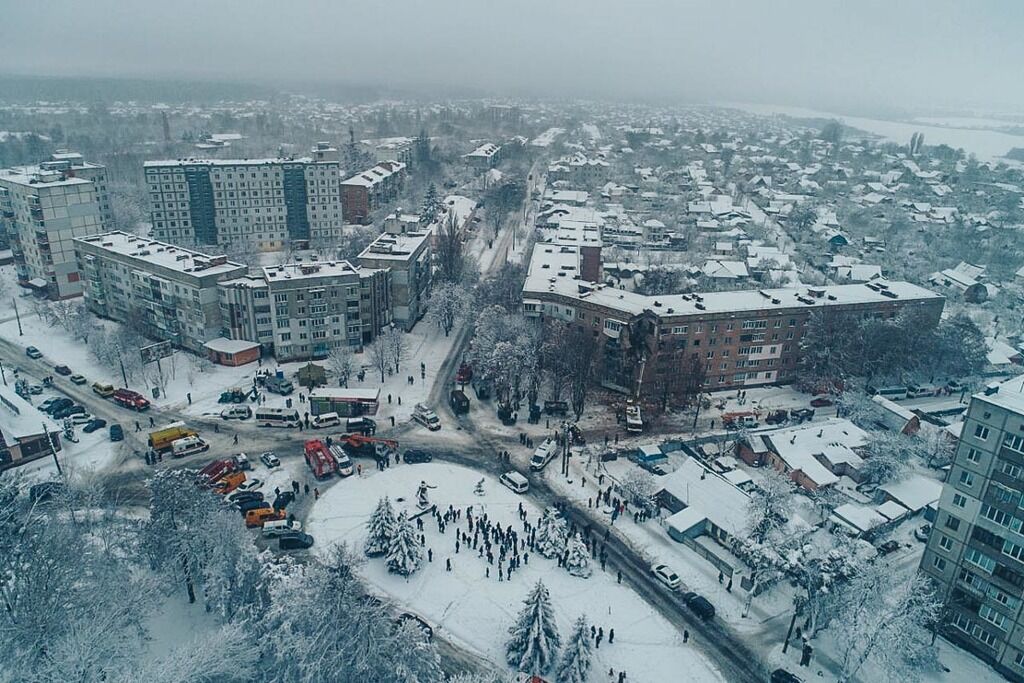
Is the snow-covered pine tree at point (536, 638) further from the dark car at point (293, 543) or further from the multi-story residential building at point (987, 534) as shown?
the multi-story residential building at point (987, 534)

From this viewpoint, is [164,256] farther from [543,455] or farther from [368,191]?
[368,191]

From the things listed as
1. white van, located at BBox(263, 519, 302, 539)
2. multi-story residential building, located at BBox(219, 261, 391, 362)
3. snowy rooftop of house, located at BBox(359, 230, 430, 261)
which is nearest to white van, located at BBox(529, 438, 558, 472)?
white van, located at BBox(263, 519, 302, 539)

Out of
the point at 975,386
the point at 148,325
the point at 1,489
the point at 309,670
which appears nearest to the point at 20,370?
the point at 148,325

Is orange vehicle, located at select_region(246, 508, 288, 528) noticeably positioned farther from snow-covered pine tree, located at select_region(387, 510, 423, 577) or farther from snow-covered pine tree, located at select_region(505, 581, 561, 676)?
snow-covered pine tree, located at select_region(505, 581, 561, 676)

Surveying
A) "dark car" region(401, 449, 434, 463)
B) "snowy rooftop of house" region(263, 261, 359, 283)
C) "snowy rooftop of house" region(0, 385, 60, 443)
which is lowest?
"dark car" region(401, 449, 434, 463)

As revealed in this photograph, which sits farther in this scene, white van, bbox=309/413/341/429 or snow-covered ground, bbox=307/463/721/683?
white van, bbox=309/413/341/429

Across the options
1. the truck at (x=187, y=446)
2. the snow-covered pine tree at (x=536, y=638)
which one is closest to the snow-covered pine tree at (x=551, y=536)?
the snow-covered pine tree at (x=536, y=638)
